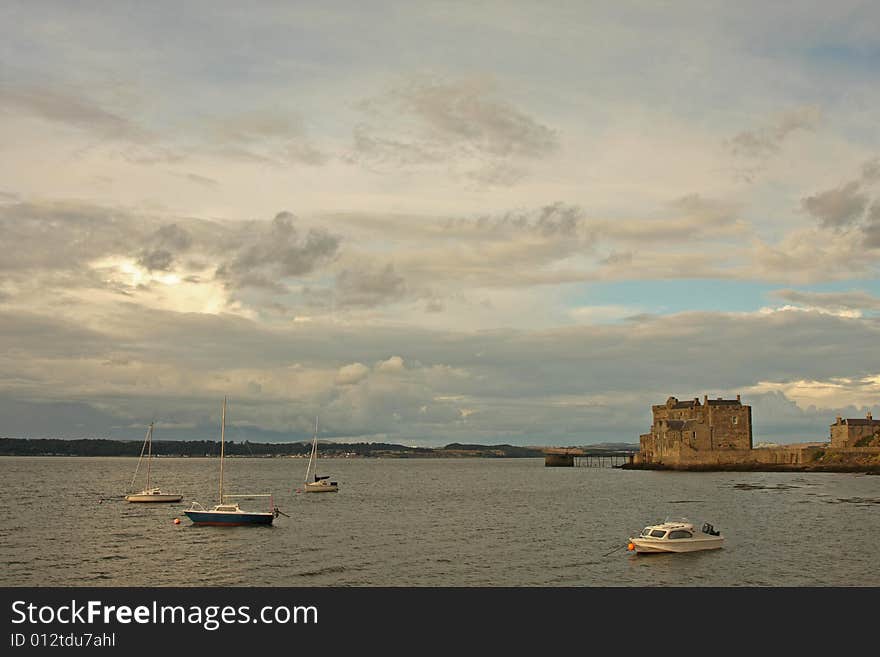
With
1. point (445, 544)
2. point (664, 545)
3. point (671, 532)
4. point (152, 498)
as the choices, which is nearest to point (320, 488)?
point (152, 498)

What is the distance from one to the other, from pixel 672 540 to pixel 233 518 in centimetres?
3942

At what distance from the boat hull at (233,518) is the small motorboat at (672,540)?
34270 mm

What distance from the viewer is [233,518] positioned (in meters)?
76.2

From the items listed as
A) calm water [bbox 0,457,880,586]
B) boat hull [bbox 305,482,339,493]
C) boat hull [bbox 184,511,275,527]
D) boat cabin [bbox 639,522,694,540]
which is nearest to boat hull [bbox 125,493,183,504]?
calm water [bbox 0,457,880,586]

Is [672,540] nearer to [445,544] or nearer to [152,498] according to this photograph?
[445,544]

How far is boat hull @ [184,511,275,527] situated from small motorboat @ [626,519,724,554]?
34270 mm

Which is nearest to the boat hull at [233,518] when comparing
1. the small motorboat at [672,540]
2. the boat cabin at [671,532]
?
the small motorboat at [672,540]

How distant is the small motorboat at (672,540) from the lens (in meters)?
57.2

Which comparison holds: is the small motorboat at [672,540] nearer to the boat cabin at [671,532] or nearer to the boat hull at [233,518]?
the boat cabin at [671,532]

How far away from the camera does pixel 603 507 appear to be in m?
99.6

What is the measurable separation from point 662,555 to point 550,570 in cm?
1085

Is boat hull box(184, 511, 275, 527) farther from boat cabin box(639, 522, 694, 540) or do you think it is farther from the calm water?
boat cabin box(639, 522, 694, 540)
